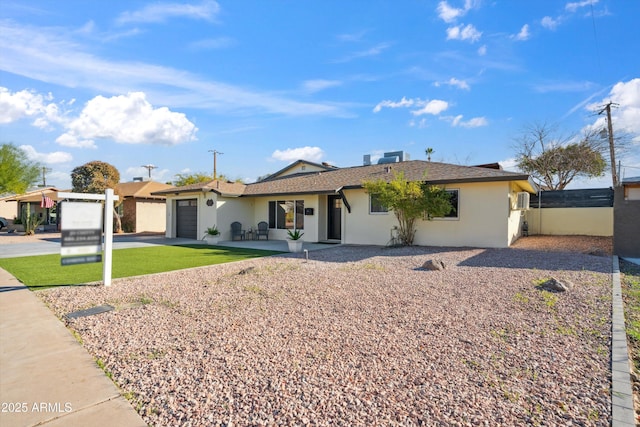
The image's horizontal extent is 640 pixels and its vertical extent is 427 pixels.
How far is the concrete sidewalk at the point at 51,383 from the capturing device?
8.43 ft

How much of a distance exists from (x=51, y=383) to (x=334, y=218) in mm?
14003

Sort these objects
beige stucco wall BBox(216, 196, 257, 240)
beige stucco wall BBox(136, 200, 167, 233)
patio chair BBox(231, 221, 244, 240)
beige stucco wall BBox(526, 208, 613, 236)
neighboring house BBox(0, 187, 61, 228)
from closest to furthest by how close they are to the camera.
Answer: beige stucco wall BBox(216, 196, 257, 240) → beige stucco wall BBox(526, 208, 613, 236) → patio chair BBox(231, 221, 244, 240) → beige stucco wall BBox(136, 200, 167, 233) → neighboring house BBox(0, 187, 61, 228)

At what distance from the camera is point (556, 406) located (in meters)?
2.64

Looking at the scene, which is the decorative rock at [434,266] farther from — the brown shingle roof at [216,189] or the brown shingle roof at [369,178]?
the brown shingle roof at [216,189]

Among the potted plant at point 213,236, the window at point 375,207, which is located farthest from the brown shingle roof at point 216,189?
the window at point 375,207

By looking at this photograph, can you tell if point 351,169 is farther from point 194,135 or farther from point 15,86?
point 15,86

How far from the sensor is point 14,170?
29.5m

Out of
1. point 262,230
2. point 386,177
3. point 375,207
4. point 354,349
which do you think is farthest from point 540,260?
point 262,230

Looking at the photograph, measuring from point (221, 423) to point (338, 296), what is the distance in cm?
375

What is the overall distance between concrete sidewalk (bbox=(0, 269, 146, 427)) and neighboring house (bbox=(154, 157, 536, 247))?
11525 mm

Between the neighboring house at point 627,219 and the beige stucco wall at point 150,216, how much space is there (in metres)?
25.9

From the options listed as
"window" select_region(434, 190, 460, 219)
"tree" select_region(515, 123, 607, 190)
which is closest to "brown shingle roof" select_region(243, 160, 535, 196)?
"window" select_region(434, 190, 460, 219)

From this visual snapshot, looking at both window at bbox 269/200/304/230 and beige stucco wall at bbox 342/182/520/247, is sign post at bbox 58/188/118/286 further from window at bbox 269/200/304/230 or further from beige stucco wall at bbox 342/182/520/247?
window at bbox 269/200/304/230

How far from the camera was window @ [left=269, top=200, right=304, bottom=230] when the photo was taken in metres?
16.9
